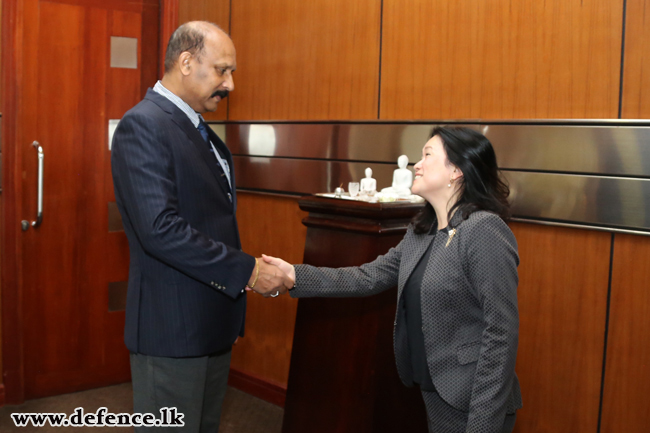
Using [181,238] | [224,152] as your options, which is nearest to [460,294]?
[181,238]

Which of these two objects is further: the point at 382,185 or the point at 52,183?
the point at 52,183

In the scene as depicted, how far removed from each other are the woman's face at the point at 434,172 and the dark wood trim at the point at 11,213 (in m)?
2.60

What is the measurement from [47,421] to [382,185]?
2245mm

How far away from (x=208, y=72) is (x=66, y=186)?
208 cm

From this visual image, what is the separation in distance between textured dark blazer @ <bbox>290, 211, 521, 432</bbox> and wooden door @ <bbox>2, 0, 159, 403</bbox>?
2616mm

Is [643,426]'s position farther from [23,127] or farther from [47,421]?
[23,127]

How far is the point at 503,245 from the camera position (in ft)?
5.71

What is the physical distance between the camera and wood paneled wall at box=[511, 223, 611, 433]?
2.51 m

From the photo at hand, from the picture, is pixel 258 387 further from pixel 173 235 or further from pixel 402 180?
pixel 173 235

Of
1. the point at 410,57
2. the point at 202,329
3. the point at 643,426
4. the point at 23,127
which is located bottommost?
the point at 643,426

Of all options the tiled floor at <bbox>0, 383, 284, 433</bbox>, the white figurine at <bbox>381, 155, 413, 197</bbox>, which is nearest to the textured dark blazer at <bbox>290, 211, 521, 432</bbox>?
the white figurine at <bbox>381, 155, 413, 197</bbox>

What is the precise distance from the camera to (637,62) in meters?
2.35

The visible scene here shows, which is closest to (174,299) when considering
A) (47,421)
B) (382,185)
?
(382,185)

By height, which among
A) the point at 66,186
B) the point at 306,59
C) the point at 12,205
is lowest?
the point at 12,205
